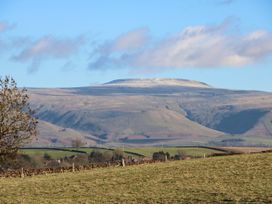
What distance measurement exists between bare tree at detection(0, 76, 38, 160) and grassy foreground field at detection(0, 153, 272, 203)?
3481 millimetres

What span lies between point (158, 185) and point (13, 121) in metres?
21.4

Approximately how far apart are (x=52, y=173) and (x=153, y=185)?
23.0 metres

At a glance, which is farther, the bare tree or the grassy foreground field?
the bare tree

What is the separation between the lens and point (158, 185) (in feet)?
176

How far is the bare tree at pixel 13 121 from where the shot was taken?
69375mm

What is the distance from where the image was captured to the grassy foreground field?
46.0 meters

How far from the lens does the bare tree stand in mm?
69375

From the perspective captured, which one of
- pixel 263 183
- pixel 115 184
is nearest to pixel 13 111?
pixel 115 184

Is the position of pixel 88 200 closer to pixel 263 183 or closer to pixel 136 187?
pixel 136 187

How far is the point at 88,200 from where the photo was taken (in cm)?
4806

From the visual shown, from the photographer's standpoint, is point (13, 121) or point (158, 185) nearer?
point (158, 185)

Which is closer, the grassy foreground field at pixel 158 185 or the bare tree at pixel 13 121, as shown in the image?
the grassy foreground field at pixel 158 185

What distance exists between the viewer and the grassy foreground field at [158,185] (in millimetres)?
46031

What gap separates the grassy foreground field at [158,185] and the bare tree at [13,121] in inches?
137
